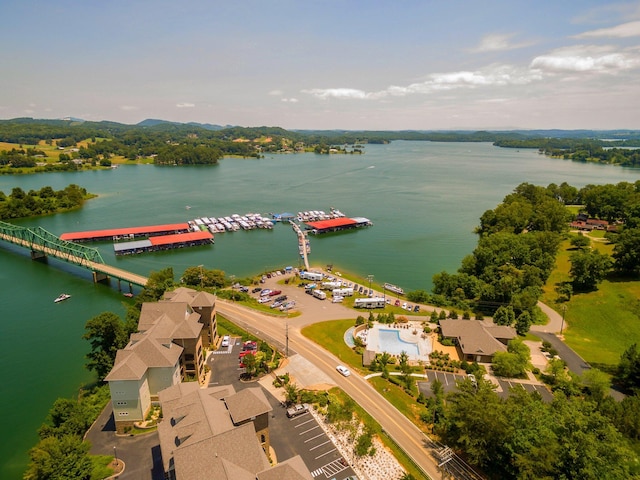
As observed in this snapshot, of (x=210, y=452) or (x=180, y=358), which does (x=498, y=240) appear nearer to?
(x=180, y=358)

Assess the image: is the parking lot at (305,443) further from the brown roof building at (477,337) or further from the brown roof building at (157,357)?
the brown roof building at (477,337)

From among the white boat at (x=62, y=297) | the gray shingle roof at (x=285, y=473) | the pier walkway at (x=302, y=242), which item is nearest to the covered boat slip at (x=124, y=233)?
the pier walkway at (x=302, y=242)

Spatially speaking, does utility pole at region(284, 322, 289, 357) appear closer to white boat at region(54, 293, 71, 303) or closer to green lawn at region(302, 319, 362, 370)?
green lawn at region(302, 319, 362, 370)

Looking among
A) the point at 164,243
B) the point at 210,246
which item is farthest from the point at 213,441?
the point at 210,246

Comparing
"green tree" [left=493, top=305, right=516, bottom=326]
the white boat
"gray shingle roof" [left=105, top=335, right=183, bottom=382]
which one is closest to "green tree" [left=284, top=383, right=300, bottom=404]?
"gray shingle roof" [left=105, top=335, right=183, bottom=382]

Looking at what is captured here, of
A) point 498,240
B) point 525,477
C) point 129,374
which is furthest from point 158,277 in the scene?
point 498,240

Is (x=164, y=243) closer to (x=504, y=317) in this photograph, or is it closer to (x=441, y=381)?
(x=441, y=381)
